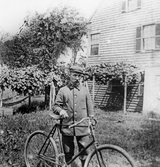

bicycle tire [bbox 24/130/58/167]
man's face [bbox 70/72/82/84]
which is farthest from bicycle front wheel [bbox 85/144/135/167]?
man's face [bbox 70/72/82/84]

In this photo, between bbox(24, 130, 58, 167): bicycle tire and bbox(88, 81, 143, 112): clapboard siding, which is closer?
bbox(24, 130, 58, 167): bicycle tire

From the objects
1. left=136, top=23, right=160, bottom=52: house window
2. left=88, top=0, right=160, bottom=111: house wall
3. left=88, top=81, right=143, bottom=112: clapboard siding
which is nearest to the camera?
left=136, top=23, right=160, bottom=52: house window

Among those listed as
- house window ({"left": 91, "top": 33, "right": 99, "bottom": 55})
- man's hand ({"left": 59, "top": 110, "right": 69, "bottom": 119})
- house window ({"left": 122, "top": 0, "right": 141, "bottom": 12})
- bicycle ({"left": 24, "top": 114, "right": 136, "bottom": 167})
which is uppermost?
house window ({"left": 122, "top": 0, "right": 141, "bottom": 12})

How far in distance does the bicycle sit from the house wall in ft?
29.2

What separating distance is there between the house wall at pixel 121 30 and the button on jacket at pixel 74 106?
8.73 meters

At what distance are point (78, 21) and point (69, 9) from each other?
119 cm

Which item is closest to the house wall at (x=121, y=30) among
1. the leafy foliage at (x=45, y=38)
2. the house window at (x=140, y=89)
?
the house window at (x=140, y=89)

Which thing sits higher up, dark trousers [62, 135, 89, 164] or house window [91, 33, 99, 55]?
house window [91, 33, 99, 55]

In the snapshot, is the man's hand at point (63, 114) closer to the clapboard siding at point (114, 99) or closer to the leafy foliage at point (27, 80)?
the leafy foliage at point (27, 80)

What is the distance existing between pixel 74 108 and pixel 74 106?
0.03 meters

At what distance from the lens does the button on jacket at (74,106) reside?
2990 millimetres

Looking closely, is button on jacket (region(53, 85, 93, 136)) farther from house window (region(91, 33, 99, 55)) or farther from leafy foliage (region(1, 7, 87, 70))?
leafy foliage (region(1, 7, 87, 70))

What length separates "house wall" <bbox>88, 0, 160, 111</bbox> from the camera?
447 inches

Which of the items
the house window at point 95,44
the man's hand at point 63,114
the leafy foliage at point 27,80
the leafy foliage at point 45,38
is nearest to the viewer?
the man's hand at point 63,114
